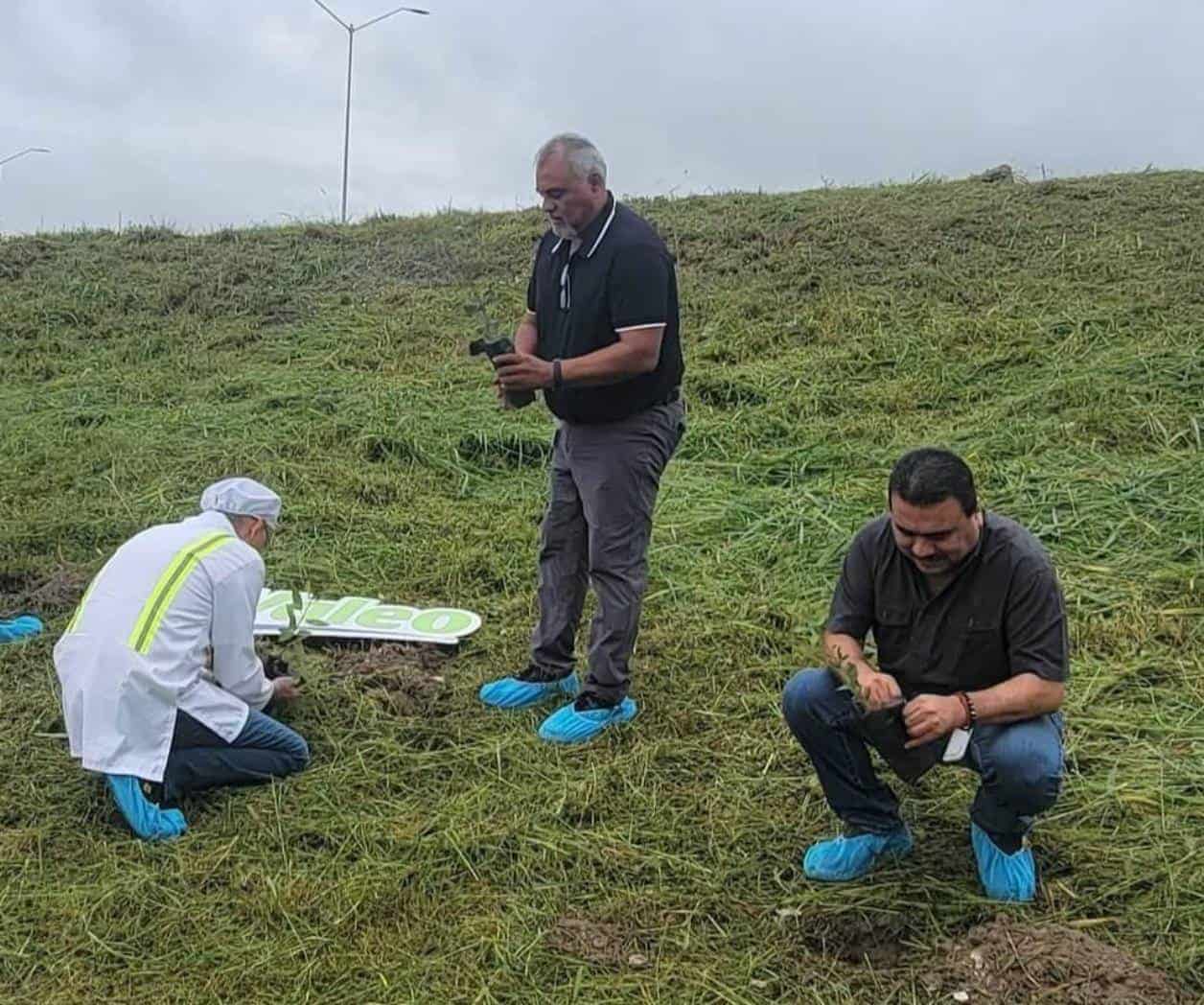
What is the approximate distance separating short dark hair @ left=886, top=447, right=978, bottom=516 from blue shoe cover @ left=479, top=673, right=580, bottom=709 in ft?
→ 5.02

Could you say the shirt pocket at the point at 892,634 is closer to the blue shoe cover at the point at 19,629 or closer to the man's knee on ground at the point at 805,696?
the man's knee on ground at the point at 805,696

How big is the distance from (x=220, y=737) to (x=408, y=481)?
9.47ft

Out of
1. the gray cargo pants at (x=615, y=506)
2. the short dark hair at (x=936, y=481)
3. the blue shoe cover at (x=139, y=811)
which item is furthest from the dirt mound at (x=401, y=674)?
the short dark hair at (x=936, y=481)

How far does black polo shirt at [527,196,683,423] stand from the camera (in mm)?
3029

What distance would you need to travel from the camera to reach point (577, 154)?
3.06 metres

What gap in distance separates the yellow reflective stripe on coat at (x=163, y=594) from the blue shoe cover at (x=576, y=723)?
99 cm

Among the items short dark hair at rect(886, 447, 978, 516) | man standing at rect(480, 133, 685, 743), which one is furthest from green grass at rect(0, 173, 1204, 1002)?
short dark hair at rect(886, 447, 978, 516)

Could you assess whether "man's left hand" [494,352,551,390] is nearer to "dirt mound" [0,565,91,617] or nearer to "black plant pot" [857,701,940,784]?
"black plant pot" [857,701,940,784]

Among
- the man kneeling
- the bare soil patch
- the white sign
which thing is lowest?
the bare soil patch

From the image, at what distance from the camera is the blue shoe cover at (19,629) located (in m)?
3.99

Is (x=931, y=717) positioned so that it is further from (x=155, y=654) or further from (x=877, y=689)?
(x=155, y=654)

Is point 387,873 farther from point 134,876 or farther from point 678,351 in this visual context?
point 678,351

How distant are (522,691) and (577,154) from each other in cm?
149

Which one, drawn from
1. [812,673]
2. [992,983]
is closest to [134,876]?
[812,673]
